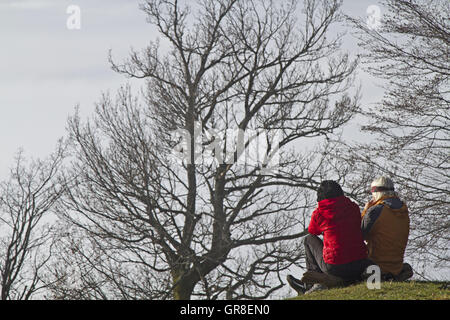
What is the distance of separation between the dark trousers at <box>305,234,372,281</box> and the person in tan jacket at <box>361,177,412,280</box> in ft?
0.85

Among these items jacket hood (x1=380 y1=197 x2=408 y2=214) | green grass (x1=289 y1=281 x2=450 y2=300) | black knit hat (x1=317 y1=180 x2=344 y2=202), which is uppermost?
black knit hat (x1=317 y1=180 x2=344 y2=202)

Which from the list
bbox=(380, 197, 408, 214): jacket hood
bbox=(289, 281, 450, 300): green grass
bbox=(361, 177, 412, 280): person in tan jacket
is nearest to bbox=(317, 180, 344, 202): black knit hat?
bbox=(361, 177, 412, 280): person in tan jacket

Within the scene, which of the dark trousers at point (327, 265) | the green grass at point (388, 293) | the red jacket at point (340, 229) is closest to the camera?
the green grass at point (388, 293)

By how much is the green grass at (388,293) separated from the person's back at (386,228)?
0.33 m

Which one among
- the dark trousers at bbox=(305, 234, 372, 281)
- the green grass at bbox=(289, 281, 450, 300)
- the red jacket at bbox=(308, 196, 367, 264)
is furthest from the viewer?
the dark trousers at bbox=(305, 234, 372, 281)

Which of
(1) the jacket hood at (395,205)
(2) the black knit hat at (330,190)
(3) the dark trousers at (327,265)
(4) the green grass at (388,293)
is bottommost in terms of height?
(4) the green grass at (388,293)

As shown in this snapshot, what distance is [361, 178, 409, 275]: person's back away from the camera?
23.7 feet

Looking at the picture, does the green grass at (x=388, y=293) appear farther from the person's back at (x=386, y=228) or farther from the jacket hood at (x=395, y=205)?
the jacket hood at (x=395, y=205)

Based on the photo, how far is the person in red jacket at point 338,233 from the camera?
23.2ft

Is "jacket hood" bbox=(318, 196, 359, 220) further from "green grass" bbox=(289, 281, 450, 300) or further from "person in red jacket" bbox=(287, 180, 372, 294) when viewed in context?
"green grass" bbox=(289, 281, 450, 300)

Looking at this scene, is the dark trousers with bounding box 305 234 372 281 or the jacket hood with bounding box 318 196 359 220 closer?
the jacket hood with bounding box 318 196 359 220

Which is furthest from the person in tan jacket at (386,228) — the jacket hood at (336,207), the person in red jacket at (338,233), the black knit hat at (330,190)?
the black knit hat at (330,190)
